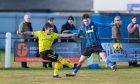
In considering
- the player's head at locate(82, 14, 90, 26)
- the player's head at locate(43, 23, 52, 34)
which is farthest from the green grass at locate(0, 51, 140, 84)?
the player's head at locate(82, 14, 90, 26)

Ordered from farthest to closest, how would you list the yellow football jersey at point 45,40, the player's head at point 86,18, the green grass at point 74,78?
1. the yellow football jersey at point 45,40
2. the player's head at point 86,18
3. the green grass at point 74,78

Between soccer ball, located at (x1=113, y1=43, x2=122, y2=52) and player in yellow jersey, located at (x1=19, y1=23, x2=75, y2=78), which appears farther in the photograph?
soccer ball, located at (x1=113, y1=43, x2=122, y2=52)

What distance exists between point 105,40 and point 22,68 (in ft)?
11.6

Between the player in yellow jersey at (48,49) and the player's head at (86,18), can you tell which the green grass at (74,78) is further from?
the player's head at (86,18)

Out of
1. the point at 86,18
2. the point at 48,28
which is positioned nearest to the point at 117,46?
the point at 48,28

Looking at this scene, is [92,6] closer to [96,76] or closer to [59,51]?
[59,51]

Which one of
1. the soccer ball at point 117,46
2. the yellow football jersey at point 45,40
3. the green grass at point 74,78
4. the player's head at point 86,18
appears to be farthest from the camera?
the soccer ball at point 117,46

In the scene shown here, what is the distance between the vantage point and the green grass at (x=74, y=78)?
57.2ft

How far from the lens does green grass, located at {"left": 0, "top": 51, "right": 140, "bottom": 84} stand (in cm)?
1744

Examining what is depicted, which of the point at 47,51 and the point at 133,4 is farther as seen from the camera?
the point at 133,4

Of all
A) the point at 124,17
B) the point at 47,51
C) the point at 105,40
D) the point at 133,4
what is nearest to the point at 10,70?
the point at 47,51

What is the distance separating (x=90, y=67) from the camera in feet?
75.0

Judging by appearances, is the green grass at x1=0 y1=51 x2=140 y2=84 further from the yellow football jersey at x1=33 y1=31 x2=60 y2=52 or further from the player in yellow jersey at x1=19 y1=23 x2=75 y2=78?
the yellow football jersey at x1=33 y1=31 x2=60 y2=52

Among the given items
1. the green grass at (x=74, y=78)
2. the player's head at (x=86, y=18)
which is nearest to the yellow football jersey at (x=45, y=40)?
the green grass at (x=74, y=78)
